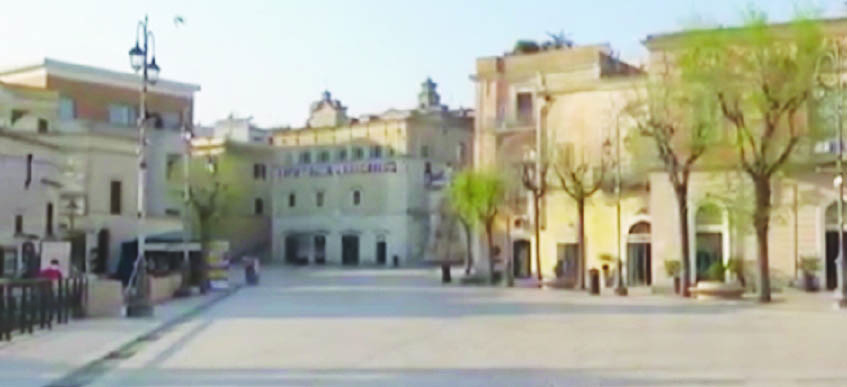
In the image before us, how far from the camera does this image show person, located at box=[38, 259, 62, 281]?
28.1m

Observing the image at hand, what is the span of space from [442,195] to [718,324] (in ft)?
203

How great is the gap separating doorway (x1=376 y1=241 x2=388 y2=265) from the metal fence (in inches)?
2454

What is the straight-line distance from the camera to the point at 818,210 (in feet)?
153

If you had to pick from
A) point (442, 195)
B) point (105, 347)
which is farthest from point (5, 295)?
point (442, 195)

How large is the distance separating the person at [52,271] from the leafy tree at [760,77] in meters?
20.3

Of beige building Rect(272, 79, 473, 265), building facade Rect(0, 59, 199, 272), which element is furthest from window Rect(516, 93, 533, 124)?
beige building Rect(272, 79, 473, 265)

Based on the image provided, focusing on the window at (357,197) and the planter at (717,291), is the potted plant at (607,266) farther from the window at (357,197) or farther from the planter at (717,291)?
the window at (357,197)

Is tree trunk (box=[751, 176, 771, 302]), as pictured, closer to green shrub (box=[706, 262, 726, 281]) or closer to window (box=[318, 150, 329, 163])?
green shrub (box=[706, 262, 726, 281])

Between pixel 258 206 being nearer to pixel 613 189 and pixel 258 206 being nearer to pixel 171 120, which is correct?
pixel 171 120

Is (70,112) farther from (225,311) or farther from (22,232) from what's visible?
(225,311)

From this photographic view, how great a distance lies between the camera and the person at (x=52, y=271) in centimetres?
2812

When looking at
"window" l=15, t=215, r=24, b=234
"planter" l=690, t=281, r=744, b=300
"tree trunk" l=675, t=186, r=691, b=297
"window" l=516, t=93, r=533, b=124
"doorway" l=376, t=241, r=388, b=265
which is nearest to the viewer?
"window" l=15, t=215, r=24, b=234

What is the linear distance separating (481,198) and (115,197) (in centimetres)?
1941

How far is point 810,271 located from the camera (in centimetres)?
4603
